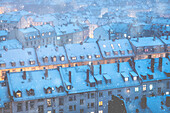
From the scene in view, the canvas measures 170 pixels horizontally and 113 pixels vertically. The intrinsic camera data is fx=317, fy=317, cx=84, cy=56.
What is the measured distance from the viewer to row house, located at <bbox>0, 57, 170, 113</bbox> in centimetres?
7594

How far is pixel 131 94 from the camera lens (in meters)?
83.9

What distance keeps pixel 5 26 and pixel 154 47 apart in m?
99.0

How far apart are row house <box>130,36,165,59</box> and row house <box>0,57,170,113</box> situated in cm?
2595

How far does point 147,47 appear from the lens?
11706 cm

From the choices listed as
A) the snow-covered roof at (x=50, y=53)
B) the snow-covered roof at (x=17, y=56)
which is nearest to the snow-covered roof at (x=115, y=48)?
the snow-covered roof at (x=50, y=53)

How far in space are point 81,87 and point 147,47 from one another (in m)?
45.4

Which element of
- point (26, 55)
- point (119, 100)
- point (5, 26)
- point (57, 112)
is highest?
point (5, 26)

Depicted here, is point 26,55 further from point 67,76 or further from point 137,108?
point 137,108

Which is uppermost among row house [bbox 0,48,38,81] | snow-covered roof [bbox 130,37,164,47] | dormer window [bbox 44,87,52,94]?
snow-covered roof [bbox 130,37,164,47]

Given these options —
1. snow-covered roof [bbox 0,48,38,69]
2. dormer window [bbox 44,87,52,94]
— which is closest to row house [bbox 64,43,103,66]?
snow-covered roof [bbox 0,48,38,69]

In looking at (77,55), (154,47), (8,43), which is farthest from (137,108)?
(8,43)

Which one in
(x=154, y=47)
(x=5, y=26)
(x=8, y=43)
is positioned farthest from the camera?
(x=5, y=26)

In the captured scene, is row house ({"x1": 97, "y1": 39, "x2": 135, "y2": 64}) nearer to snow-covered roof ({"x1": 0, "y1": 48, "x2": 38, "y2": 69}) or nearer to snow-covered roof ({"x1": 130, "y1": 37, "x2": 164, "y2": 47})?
snow-covered roof ({"x1": 130, "y1": 37, "x2": 164, "y2": 47})

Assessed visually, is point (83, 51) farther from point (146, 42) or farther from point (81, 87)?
point (81, 87)
